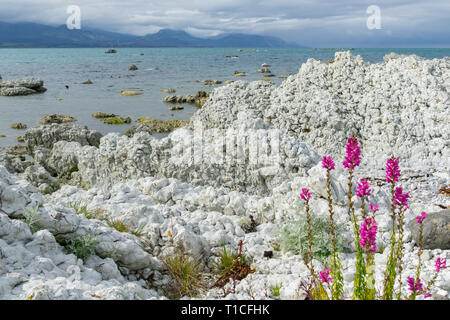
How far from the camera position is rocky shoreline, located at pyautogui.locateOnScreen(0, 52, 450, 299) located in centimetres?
462

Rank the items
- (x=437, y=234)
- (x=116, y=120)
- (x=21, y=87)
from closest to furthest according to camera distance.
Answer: (x=437, y=234) → (x=116, y=120) → (x=21, y=87)

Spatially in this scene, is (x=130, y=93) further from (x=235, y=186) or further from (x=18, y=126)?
(x=235, y=186)

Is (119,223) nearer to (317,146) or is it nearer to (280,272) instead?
(280,272)

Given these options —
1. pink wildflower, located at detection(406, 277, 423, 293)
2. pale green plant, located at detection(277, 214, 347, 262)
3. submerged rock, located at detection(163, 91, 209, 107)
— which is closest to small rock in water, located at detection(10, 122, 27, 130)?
submerged rock, located at detection(163, 91, 209, 107)

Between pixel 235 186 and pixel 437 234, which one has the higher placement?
pixel 437 234

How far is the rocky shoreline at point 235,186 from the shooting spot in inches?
182

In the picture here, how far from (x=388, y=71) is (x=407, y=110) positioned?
7.16 feet

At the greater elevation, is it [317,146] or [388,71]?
[388,71]

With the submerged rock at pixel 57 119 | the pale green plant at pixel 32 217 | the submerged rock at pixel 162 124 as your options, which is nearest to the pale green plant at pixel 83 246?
the pale green plant at pixel 32 217

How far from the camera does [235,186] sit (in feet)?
31.7

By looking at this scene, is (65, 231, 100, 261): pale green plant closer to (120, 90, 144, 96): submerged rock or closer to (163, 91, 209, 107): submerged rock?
(163, 91, 209, 107): submerged rock

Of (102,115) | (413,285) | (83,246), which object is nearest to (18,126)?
(102,115)
